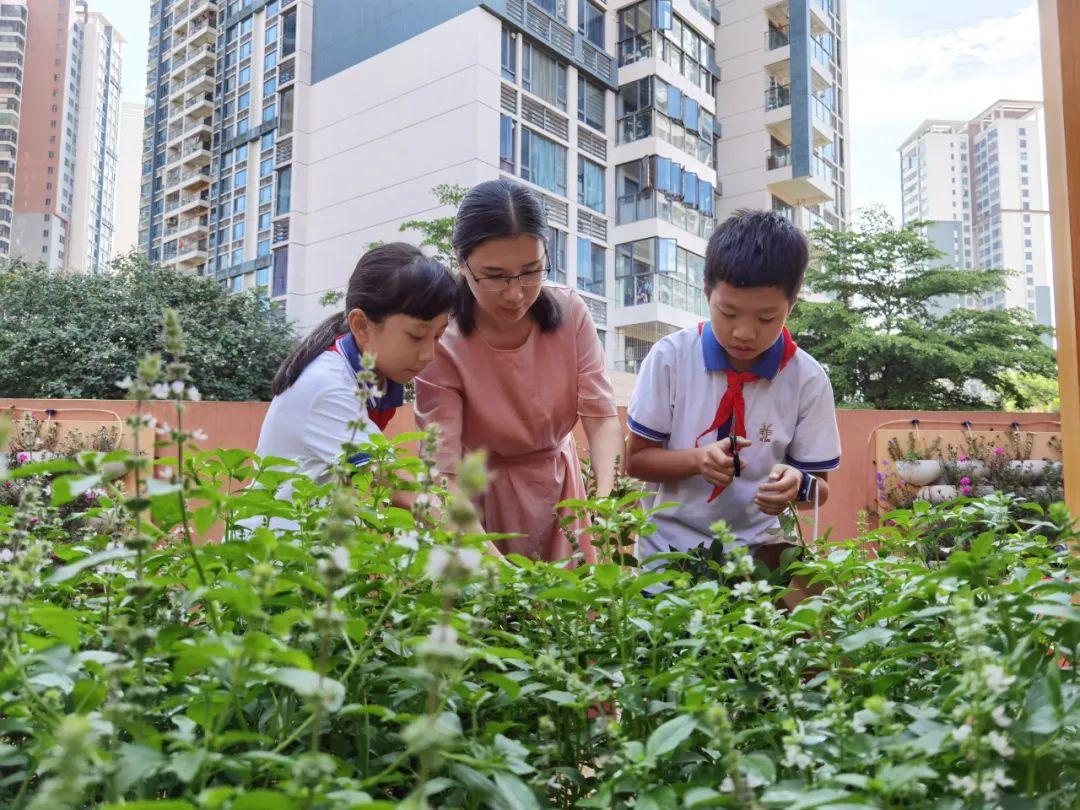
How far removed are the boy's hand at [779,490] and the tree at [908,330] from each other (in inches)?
578

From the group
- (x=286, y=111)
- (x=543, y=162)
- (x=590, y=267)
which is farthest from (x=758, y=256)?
(x=286, y=111)

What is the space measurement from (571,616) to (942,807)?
0.41 metres

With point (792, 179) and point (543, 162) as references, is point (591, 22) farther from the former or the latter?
point (792, 179)

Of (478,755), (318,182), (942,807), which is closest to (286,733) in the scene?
(478,755)

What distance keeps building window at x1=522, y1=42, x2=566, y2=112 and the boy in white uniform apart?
56.5 feet

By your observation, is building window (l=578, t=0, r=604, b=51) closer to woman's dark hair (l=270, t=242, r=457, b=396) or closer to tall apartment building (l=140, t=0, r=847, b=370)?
tall apartment building (l=140, t=0, r=847, b=370)

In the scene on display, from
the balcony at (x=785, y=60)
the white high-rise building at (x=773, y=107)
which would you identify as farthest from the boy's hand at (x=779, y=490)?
the balcony at (x=785, y=60)

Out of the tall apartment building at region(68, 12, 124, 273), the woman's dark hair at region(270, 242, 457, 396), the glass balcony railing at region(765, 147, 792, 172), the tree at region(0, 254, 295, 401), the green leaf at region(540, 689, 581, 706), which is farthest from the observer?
the tall apartment building at region(68, 12, 124, 273)

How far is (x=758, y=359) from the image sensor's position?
1662 millimetres

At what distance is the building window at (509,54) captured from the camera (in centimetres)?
1758

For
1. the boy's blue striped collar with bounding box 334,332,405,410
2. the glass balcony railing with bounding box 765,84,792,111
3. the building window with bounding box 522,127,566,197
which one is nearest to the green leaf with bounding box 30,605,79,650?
the boy's blue striped collar with bounding box 334,332,405,410

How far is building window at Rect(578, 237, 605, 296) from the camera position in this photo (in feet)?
60.4

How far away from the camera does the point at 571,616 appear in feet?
2.87

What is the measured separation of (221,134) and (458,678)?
2786cm
